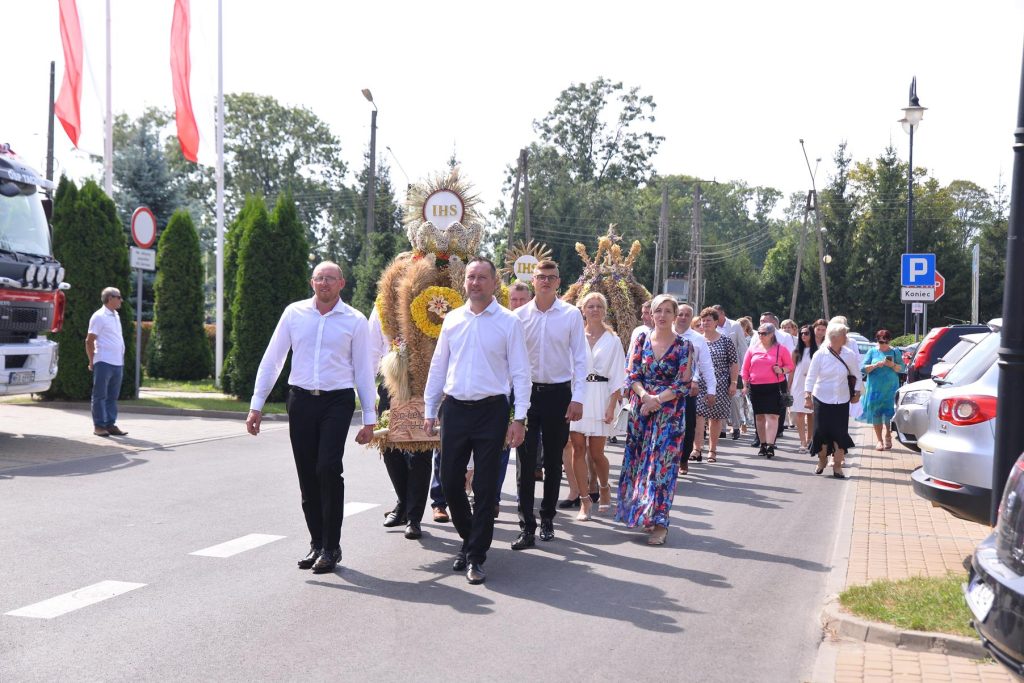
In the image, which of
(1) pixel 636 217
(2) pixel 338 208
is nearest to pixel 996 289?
(1) pixel 636 217

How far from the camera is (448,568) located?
23.6 feet

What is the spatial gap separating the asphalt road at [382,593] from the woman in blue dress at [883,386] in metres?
6.43

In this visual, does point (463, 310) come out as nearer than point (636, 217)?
Yes

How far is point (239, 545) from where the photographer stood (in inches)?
306

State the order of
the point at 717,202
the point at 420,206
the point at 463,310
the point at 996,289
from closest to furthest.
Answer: the point at 463,310
the point at 420,206
the point at 996,289
the point at 717,202

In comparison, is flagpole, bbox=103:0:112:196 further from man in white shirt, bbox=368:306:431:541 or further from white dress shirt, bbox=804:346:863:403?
man in white shirt, bbox=368:306:431:541

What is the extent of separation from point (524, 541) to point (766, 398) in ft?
25.5

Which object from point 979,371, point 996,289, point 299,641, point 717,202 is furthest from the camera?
point 717,202

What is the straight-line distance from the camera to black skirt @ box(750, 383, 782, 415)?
582 inches

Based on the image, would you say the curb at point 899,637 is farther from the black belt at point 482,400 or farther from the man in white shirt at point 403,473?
the man in white shirt at point 403,473

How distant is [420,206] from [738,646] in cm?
491

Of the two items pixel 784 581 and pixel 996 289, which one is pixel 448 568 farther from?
pixel 996 289

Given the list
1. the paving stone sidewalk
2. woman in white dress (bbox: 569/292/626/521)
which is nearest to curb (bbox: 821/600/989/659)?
the paving stone sidewalk

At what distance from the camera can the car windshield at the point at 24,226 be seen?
1338 cm
